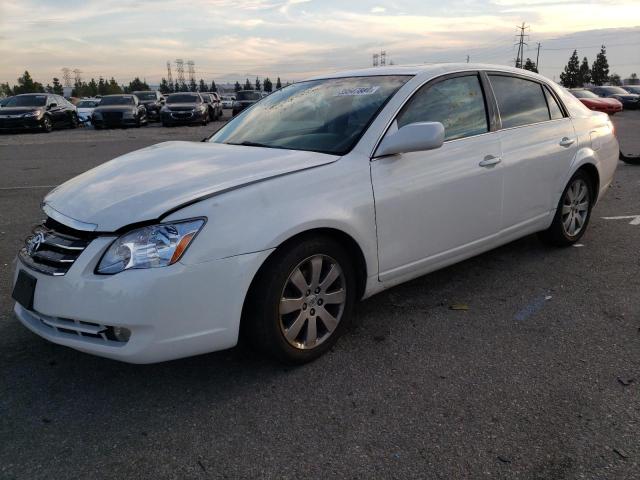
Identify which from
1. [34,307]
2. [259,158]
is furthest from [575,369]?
[34,307]

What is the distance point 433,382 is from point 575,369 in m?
0.80

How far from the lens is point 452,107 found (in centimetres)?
375

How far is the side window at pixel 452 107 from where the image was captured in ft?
11.5

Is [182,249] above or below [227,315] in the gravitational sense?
above

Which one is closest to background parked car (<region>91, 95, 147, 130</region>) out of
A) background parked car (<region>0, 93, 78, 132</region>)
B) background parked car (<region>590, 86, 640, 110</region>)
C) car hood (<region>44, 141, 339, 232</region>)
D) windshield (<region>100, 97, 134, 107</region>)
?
windshield (<region>100, 97, 134, 107</region>)

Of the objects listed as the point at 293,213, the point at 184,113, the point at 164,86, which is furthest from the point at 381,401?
the point at 164,86

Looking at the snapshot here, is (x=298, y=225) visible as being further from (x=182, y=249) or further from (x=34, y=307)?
(x=34, y=307)

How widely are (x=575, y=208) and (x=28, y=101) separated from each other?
2224cm

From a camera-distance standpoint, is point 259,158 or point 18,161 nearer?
point 259,158

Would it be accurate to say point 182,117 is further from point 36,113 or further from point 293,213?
point 293,213

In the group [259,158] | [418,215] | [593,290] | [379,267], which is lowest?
[593,290]

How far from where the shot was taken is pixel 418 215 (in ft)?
11.1

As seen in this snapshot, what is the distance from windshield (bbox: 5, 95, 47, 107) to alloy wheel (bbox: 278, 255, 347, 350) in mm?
22055

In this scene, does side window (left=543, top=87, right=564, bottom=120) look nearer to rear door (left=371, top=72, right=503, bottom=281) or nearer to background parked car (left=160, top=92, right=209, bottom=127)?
rear door (left=371, top=72, right=503, bottom=281)
